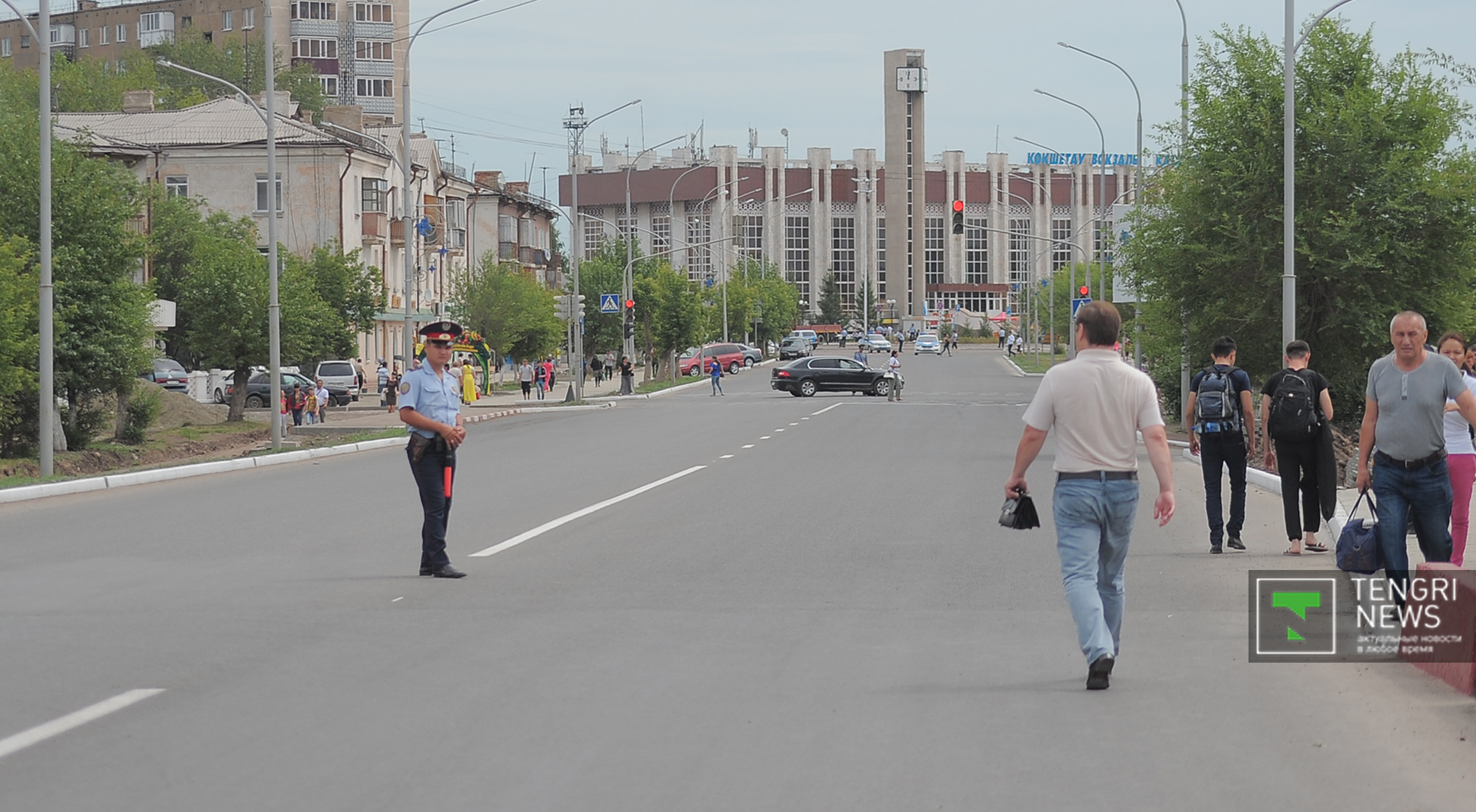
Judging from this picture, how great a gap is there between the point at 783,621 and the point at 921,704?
7.96 feet

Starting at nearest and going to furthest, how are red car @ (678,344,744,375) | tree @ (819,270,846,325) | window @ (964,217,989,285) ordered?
red car @ (678,344,744,375) < tree @ (819,270,846,325) < window @ (964,217,989,285)

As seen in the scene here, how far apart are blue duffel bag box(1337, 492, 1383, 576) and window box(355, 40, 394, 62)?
118 m

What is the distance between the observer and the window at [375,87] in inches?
4781

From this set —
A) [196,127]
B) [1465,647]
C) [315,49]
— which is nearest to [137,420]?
[1465,647]

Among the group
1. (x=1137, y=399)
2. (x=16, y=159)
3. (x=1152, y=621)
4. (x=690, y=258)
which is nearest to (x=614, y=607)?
(x=1152, y=621)

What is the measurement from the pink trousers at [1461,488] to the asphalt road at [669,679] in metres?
1.50

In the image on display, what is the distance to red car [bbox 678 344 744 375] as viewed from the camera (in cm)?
8788

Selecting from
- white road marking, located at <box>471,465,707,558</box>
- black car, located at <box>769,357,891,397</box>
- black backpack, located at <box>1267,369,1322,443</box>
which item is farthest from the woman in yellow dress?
black backpack, located at <box>1267,369,1322,443</box>

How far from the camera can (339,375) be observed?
56.2 meters

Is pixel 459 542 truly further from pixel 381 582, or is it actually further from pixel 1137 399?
pixel 1137 399

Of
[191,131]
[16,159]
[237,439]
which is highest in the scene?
[191,131]

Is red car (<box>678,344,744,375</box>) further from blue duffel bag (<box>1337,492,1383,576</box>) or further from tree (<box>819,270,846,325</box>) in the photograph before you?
tree (<box>819,270,846,325</box>)

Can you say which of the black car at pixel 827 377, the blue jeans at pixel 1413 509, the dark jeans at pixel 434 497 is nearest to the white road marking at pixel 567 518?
the dark jeans at pixel 434 497

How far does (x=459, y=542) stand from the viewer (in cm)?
1376
